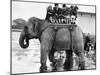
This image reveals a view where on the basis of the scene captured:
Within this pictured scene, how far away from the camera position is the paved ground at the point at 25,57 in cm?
235

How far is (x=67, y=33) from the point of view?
260 cm

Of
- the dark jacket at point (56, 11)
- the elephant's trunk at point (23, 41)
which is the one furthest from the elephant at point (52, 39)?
the dark jacket at point (56, 11)

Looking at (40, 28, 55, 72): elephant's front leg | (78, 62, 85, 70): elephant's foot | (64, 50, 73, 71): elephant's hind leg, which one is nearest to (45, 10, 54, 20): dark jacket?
(40, 28, 55, 72): elephant's front leg

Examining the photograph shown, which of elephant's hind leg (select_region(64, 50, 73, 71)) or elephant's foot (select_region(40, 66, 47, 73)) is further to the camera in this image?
elephant's hind leg (select_region(64, 50, 73, 71))

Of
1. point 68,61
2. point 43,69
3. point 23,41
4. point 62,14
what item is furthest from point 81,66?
point 23,41

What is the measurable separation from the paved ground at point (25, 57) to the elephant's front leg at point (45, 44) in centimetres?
6

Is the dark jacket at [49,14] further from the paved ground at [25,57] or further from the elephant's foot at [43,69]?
the elephant's foot at [43,69]

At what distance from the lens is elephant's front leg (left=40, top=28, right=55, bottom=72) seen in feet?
8.12

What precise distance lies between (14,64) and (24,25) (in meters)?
0.53

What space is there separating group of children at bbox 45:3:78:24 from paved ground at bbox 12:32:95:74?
1.30ft

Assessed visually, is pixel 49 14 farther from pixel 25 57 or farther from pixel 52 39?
pixel 25 57

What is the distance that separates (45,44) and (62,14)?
0.49m

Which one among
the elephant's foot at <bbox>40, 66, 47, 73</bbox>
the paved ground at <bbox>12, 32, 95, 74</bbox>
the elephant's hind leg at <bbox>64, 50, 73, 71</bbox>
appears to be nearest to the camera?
the paved ground at <bbox>12, 32, 95, 74</bbox>

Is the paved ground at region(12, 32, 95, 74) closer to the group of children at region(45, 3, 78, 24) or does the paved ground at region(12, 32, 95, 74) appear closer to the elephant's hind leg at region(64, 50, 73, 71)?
the elephant's hind leg at region(64, 50, 73, 71)
